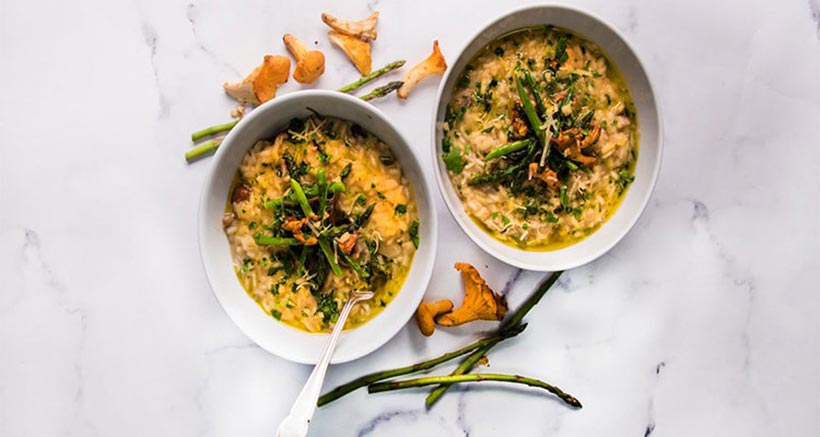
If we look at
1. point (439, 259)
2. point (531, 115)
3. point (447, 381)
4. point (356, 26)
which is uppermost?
point (356, 26)

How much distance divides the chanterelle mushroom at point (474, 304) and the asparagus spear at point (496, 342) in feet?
0.25

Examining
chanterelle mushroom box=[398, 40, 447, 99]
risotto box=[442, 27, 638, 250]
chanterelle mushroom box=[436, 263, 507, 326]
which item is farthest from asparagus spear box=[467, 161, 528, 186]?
chanterelle mushroom box=[398, 40, 447, 99]

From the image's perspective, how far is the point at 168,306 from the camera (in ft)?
9.91

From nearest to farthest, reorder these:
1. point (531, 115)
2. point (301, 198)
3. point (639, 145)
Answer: point (301, 198) → point (531, 115) → point (639, 145)

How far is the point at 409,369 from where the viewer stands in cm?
299

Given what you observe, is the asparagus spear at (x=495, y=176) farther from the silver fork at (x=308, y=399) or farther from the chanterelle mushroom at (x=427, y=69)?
the silver fork at (x=308, y=399)

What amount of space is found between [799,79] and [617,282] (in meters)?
1.13

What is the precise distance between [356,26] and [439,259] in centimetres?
97

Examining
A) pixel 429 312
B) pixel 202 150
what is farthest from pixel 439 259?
pixel 202 150

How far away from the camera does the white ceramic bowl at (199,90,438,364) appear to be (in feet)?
8.59

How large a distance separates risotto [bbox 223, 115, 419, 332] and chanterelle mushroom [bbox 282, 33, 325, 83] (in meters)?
0.25

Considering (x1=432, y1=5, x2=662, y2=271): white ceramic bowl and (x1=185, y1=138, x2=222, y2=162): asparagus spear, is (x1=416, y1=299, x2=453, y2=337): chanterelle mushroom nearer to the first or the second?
(x1=432, y1=5, x2=662, y2=271): white ceramic bowl

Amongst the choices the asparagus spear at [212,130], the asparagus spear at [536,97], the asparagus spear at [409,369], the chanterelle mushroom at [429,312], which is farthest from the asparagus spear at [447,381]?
the asparagus spear at [212,130]

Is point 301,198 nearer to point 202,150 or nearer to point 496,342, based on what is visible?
point 202,150
